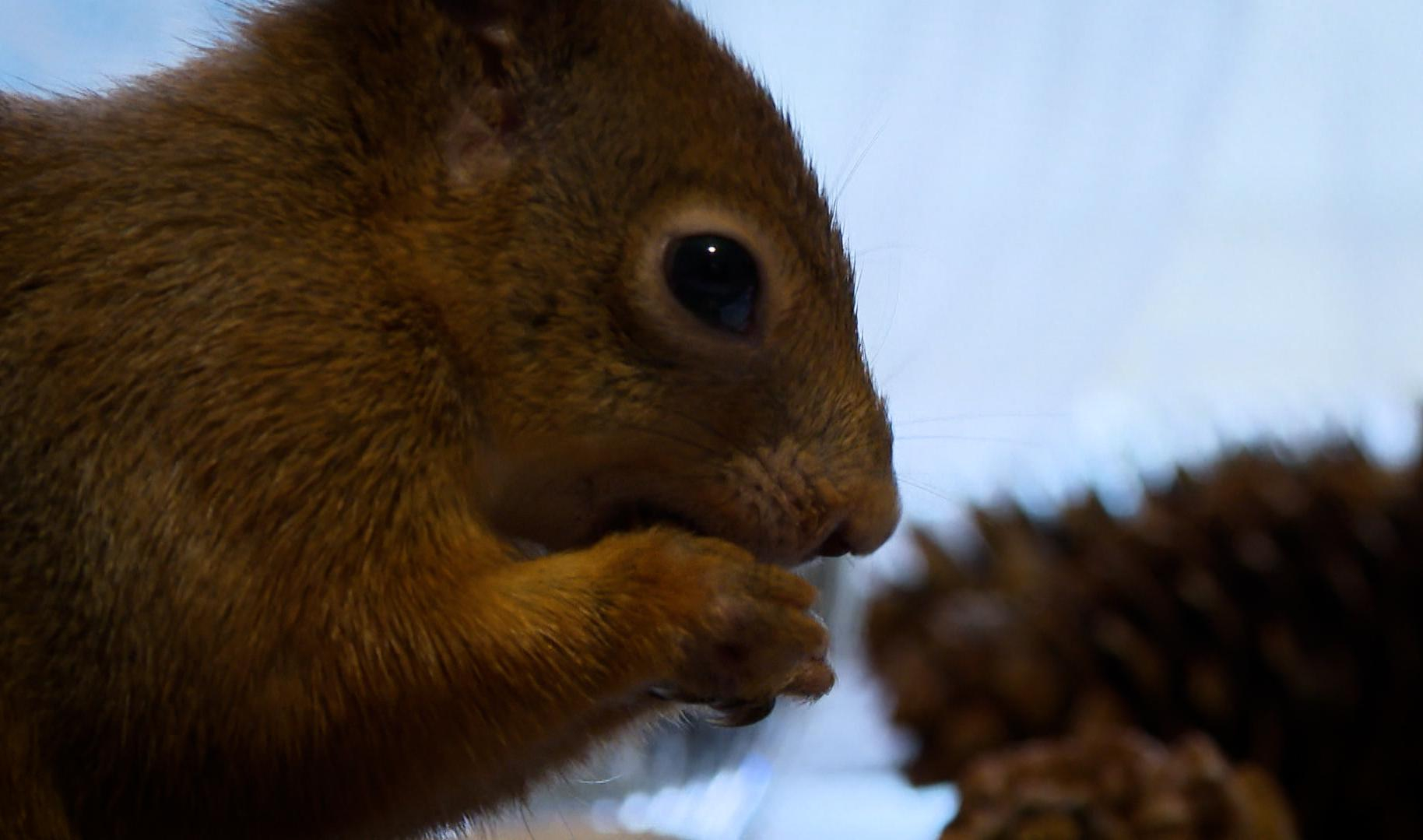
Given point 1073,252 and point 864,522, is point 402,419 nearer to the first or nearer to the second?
point 864,522

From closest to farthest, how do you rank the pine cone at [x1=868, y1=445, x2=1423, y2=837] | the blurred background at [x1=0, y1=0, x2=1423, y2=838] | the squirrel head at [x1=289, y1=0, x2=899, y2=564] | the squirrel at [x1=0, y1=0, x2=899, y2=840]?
1. the squirrel at [x1=0, y1=0, x2=899, y2=840]
2. the squirrel head at [x1=289, y1=0, x2=899, y2=564]
3. the pine cone at [x1=868, y1=445, x2=1423, y2=837]
4. the blurred background at [x1=0, y1=0, x2=1423, y2=838]

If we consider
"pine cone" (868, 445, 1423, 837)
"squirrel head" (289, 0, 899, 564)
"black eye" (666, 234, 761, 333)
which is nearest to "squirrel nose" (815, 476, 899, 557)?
"squirrel head" (289, 0, 899, 564)

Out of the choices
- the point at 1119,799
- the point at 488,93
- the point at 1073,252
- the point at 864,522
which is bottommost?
the point at 1119,799

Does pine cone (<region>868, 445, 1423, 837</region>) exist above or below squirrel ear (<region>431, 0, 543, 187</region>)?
below

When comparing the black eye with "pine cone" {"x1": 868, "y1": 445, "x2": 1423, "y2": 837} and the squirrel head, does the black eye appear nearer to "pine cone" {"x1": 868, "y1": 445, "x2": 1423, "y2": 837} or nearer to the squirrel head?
the squirrel head

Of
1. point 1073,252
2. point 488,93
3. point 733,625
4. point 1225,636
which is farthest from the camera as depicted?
point 1073,252

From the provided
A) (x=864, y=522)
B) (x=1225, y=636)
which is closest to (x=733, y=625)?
(x=864, y=522)
